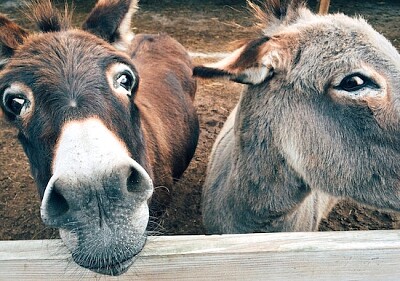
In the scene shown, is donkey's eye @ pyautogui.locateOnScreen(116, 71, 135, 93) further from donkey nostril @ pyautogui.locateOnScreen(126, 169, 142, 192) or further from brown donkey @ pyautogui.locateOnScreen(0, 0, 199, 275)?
donkey nostril @ pyautogui.locateOnScreen(126, 169, 142, 192)

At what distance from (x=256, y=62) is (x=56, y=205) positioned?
3.37ft

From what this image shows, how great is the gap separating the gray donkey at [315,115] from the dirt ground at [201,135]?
23.0 inches

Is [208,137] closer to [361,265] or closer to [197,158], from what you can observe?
[197,158]

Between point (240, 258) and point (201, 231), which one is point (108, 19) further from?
point (201, 231)

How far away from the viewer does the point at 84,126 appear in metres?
1.52

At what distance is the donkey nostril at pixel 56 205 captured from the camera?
1410 millimetres

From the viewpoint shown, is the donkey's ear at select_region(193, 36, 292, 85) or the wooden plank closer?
the wooden plank

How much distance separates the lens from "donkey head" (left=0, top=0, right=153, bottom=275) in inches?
55.6

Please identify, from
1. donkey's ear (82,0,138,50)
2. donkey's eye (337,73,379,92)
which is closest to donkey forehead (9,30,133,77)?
donkey's ear (82,0,138,50)

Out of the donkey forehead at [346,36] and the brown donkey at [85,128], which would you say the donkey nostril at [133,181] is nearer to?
the brown donkey at [85,128]

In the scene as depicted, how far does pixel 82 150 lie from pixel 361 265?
111 centimetres

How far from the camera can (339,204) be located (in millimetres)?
3420

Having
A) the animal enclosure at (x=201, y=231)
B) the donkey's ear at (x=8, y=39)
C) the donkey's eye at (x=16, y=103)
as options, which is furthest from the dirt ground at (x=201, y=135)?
the donkey's ear at (x=8, y=39)

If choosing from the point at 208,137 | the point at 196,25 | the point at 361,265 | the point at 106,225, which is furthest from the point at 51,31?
the point at 196,25
